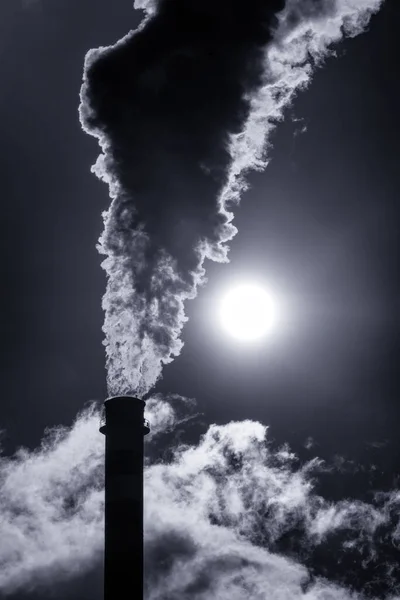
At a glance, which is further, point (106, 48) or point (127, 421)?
point (106, 48)


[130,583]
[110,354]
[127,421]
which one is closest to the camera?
[130,583]

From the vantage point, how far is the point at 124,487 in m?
25.8

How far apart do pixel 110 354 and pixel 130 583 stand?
855 cm

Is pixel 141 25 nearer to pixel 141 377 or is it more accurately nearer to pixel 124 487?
pixel 141 377

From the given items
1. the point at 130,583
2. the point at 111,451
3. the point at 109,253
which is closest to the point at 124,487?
the point at 111,451

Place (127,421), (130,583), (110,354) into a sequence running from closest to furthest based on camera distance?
(130,583), (127,421), (110,354)

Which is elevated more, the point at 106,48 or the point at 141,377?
the point at 106,48

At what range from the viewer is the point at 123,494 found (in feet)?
84.4

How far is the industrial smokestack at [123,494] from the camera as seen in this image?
24.8 metres

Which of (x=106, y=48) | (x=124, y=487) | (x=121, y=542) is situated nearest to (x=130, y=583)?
(x=121, y=542)

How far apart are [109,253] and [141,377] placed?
5.19m

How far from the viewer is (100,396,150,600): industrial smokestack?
24797mm

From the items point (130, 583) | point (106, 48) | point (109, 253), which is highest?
point (106, 48)

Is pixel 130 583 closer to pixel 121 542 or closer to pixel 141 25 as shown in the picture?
pixel 121 542
